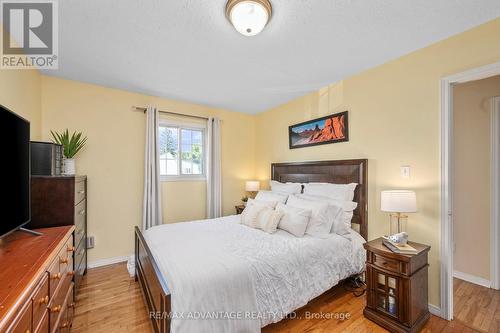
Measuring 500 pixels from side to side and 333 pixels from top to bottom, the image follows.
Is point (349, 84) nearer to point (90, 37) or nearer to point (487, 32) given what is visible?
point (487, 32)

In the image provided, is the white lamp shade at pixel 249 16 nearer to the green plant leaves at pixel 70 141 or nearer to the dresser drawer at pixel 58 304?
the dresser drawer at pixel 58 304

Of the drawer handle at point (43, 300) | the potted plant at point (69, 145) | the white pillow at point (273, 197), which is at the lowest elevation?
the drawer handle at point (43, 300)

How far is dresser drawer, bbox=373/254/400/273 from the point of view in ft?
5.81

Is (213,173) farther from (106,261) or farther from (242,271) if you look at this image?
(242,271)

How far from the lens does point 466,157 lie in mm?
2615

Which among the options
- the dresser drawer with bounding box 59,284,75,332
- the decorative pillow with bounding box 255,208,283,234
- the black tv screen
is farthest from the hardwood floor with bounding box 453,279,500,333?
the black tv screen

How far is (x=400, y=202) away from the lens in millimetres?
1887

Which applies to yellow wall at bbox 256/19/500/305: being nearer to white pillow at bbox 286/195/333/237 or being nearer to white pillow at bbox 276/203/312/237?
white pillow at bbox 286/195/333/237

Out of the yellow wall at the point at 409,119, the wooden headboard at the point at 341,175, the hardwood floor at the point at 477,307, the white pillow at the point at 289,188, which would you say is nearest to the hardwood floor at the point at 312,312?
the hardwood floor at the point at 477,307

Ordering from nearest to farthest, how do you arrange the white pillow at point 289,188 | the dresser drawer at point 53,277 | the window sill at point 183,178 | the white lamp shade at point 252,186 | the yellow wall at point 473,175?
the dresser drawer at point 53,277 → the yellow wall at point 473,175 → the white pillow at point 289,188 → the window sill at point 183,178 → the white lamp shade at point 252,186

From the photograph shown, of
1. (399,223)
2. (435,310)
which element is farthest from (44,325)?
(435,310)

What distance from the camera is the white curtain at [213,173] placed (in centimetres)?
386

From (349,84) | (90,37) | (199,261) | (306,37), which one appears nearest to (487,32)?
(349,84)
